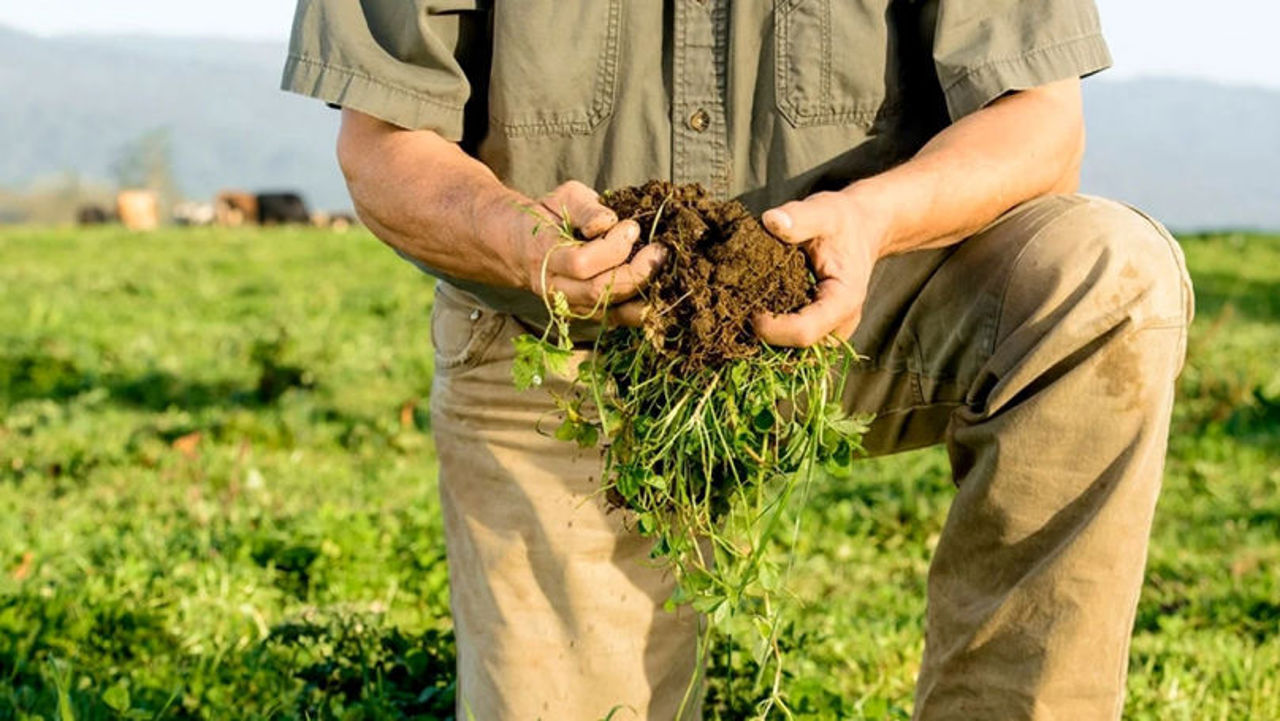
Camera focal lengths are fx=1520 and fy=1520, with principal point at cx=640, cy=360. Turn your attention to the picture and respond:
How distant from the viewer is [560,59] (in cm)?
316

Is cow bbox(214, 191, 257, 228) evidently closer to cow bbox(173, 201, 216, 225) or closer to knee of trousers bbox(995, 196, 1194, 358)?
cow bbox(173, 201, 216, 225)

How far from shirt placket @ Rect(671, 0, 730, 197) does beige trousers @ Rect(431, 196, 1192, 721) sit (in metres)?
0.44

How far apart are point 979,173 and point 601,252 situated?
0.80 metres

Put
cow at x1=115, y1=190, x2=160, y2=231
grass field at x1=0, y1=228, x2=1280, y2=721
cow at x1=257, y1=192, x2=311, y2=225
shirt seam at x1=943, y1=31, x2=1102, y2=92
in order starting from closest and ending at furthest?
shirt seam at x1=943, y1=31, x2=1102, y2=92
grass field at x1=0, y1=228, x2=1280, y2=721
cow at x1=115, y1=190, x2=160, y2=231
cow at x1=257, y1=192, x2=311, y2=225

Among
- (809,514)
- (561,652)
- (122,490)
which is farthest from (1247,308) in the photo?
(561,652)

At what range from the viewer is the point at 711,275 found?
8.08 feet

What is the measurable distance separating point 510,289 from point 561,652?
817 millimetres

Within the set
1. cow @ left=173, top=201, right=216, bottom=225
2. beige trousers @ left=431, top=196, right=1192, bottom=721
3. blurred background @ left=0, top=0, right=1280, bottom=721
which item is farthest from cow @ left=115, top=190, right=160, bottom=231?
beige trousers @ left=431, top=196, right=1192, bottom=721

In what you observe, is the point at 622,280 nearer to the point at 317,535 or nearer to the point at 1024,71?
the point at 1024,71

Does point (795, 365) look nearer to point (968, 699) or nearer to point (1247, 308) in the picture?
point (968, 699)

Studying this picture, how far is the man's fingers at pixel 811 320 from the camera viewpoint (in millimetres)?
2432

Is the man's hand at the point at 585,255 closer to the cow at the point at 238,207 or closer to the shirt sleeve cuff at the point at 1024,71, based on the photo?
the shirt sleeve cuff at the point at 1024,71

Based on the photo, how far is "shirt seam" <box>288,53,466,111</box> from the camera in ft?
10.2

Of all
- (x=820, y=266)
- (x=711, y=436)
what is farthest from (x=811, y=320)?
(x=711, y=436)
